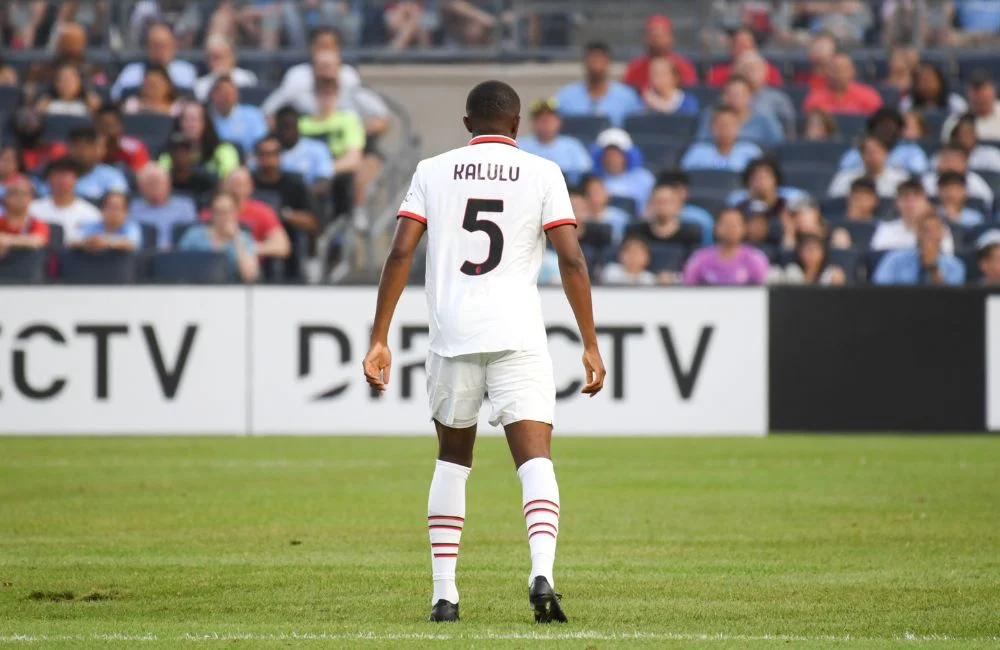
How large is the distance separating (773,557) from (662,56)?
489 inches

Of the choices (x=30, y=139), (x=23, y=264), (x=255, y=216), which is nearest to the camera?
(x=23, y=264)

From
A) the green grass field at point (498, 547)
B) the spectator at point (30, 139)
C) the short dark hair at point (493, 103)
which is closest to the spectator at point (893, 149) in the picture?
the green grass field at point (498, 547)

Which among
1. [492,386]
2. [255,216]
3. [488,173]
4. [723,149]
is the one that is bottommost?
[492,386]

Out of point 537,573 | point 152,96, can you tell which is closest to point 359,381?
point 152,96

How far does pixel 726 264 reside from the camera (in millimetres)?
16141

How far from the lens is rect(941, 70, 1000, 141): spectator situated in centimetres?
1975

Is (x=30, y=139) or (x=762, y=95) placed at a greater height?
(x=762, y=95)

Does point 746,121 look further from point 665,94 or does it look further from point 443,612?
point 443,612

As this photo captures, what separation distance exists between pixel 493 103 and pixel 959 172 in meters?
12.3

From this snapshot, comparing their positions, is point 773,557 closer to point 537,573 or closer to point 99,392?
point 537,573

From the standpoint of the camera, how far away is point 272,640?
5.89m

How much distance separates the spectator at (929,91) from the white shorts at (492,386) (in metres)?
14.3

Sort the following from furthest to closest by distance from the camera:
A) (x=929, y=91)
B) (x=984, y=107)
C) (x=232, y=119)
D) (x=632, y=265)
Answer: (x=929, y=91) → (x=984, y=107) → (x=232, y=119) → (x=632, y=265)

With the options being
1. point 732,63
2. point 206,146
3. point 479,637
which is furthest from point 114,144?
point 479,637
